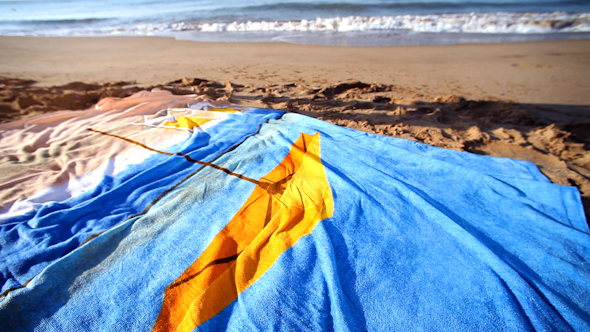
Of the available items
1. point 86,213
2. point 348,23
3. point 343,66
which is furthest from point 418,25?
point 86,213

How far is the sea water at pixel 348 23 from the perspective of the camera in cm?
805

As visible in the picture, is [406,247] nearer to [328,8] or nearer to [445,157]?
[445,157]

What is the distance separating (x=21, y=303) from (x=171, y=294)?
2.01 ft

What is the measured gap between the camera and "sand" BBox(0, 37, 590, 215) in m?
3.09

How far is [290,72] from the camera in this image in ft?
18.5

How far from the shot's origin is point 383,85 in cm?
471

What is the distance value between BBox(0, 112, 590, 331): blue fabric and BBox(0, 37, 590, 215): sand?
986 millimetres

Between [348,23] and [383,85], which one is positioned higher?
[348,23]

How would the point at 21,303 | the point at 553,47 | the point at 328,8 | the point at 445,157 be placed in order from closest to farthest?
the point at 21,303
the point at 445,157
the point at 553,47
the point at 328,8

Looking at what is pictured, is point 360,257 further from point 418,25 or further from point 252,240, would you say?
point 418,25

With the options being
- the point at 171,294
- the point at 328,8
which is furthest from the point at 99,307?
the point at 328,8

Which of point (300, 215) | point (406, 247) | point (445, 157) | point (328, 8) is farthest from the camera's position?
point (328, 8)

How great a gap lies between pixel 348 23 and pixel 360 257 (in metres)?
10.3

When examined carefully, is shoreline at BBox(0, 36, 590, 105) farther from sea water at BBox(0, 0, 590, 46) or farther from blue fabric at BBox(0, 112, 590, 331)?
blue fabric at BBox(0, 112, 590, 331)
